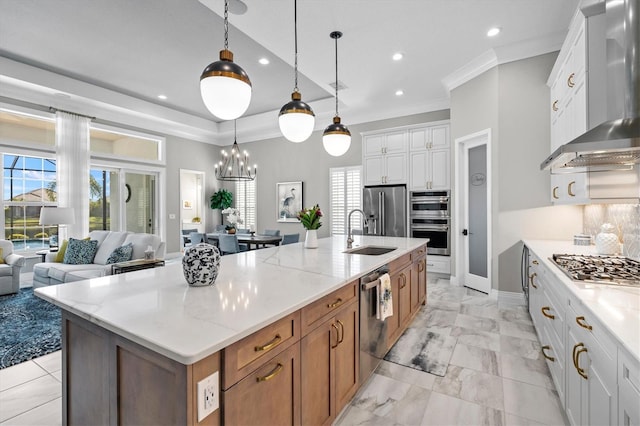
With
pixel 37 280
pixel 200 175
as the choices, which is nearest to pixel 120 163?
pixel 200 175

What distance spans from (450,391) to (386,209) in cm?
393

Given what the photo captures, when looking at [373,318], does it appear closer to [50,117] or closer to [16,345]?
[16,345]

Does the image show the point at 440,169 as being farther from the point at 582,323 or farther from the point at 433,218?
the point at 582,323

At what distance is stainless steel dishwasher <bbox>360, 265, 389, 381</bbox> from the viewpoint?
2.07 metres

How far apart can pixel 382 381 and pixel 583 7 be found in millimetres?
3224

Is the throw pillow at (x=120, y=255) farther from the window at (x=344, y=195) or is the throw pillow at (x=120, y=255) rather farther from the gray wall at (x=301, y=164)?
the window at (x=344, y=195)

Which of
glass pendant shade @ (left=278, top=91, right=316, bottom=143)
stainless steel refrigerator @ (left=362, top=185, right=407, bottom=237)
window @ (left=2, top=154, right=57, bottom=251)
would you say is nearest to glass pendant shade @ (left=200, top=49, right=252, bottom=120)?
glass pendant shade @ (left=278, top=91, right=316, bottom=143)

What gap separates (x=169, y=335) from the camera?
3.29ft

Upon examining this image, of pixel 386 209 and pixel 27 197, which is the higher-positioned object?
pixel 27 197

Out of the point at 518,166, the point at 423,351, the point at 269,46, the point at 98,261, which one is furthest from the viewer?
the point at 98,261

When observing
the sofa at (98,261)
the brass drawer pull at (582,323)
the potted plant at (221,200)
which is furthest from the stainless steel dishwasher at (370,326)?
the potted plant at (221,200)

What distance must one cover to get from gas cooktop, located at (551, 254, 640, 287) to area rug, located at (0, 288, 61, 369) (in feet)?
13.5

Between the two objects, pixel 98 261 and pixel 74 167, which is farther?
pixel 74 167

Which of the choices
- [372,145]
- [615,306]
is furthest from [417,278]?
[372,145]
